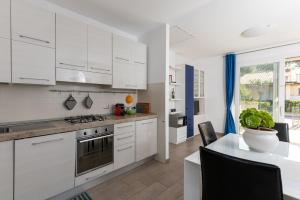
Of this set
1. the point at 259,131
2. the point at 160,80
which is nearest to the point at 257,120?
the point at 259,131

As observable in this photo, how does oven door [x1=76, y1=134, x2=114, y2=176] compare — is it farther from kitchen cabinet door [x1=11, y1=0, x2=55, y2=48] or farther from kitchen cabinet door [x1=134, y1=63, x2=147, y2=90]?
kitchen cabinet door [x1=11, y1=0, x2=55, y2=48]

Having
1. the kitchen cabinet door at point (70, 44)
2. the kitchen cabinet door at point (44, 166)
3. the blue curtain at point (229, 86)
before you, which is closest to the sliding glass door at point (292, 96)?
the blue curtain at point (229, 86)

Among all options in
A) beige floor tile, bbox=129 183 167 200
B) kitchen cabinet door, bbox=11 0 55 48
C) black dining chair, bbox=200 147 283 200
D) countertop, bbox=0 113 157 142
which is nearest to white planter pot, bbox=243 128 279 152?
black dining chair, bbox=200 147 283 200

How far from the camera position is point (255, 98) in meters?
4.05

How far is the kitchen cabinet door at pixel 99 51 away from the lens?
7.17 feet

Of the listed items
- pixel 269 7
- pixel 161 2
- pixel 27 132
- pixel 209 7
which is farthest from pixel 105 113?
pixel 269 7

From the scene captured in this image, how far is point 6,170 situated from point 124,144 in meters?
1.31

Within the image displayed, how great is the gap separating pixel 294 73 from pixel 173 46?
296cm

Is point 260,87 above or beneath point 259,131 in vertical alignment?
above

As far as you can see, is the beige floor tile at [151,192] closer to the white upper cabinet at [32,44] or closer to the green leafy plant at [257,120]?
the green leafy plant at [257,120]

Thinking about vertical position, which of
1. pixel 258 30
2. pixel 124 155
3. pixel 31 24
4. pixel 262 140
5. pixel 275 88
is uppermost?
pixel 258 30

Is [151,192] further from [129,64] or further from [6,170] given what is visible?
[129,64]

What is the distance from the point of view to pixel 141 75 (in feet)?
9.42

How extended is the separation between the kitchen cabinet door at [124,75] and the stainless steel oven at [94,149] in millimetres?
816
